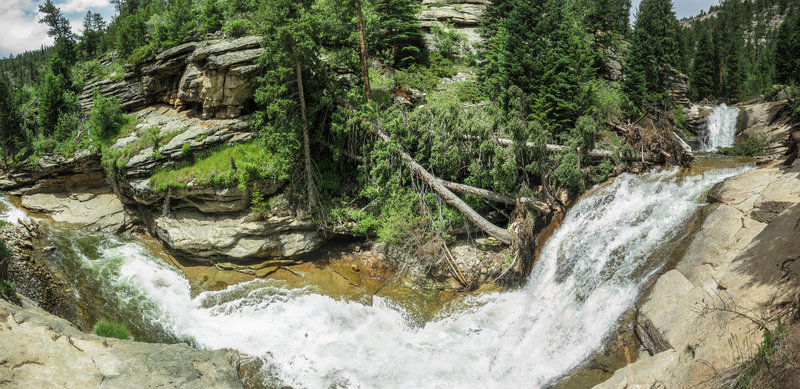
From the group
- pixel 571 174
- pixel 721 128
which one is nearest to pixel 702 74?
pixel 721 128

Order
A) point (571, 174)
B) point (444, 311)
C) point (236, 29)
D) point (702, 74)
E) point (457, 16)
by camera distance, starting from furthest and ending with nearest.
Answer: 1. point (702, 74)
2. point (457, 16)
3. point (236, 29)
4. point (571, 174)
5. point (444, 311)

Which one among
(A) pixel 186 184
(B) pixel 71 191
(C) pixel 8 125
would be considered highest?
(C) pixel 8 125

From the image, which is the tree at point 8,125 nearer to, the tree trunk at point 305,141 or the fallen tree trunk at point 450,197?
the tree trunk at point 305,141

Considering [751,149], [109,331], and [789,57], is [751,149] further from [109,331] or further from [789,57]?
[109,331]

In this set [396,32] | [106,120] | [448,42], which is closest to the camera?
[106,120]

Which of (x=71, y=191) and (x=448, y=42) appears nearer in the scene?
(x=71, y=191)

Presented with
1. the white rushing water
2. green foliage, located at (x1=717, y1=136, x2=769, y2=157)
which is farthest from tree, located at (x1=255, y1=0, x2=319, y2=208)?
the white rushing water

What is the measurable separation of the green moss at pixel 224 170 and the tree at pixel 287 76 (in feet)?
2.66

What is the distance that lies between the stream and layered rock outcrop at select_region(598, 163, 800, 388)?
3.08ft

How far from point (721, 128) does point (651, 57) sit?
843 cm

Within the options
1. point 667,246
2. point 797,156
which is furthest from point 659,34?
point 667,246

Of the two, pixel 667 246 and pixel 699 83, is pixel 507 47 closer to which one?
pixel 667 246

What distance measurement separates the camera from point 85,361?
7641mm

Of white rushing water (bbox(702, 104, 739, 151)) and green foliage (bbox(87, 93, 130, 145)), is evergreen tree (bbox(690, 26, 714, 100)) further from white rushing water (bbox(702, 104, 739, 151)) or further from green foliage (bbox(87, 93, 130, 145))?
green foliage (bbox(87, 93, 130, 145))
